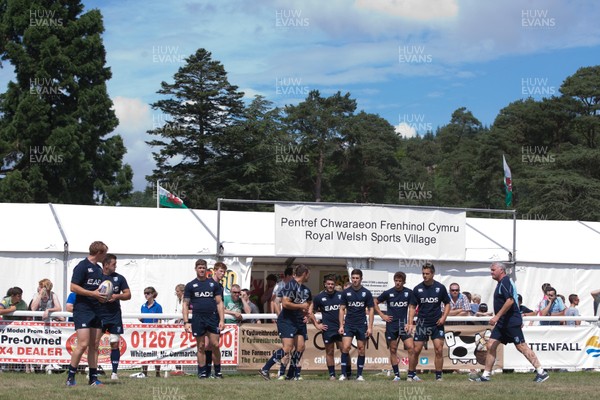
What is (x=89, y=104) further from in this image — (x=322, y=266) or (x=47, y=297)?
(x=47, y=297)

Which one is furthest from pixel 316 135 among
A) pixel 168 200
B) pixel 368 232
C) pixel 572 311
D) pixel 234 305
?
pixel 234 305

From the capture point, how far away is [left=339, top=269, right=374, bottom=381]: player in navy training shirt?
13.5 m

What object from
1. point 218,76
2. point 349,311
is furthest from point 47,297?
point 218,76

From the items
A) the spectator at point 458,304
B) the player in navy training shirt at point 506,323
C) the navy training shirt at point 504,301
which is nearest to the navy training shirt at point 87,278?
the player in navy training shirt at point 506,323

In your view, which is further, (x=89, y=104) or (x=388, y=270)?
(x=89, y=104)

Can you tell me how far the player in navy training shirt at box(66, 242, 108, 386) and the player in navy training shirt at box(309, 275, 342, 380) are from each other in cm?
380

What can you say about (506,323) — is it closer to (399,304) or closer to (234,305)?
(399,304)

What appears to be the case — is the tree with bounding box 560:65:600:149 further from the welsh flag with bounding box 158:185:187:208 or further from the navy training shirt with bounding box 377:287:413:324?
the navy training shirt with bounding box 377:287:413:324

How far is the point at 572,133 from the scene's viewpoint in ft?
189

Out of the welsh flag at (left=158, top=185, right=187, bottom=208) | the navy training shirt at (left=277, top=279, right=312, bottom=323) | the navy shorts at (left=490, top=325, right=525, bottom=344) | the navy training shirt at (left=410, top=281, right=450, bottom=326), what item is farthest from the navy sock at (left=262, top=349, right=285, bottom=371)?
the welsh flag at (left=158, top=185, right=187, bottom=208)

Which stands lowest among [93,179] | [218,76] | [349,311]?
[349,311]

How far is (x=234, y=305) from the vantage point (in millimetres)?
15867

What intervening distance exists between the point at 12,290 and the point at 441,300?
7715mm

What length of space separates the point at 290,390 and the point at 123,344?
15.5 feet
